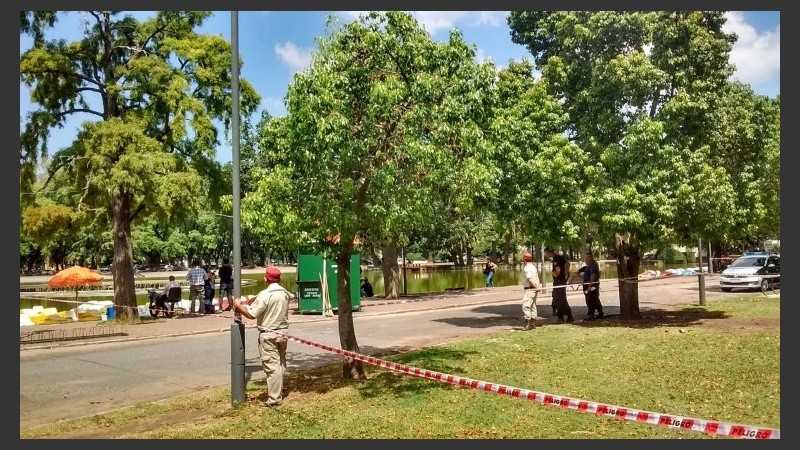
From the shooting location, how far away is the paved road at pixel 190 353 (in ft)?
32.0

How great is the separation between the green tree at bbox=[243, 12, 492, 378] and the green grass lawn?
2468 millimetres

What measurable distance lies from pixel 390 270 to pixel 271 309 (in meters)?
18.6

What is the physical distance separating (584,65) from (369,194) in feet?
32.7

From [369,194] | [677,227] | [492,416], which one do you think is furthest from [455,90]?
[677,227]

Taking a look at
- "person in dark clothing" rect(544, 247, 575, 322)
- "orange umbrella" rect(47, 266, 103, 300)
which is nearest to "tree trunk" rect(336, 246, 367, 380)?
"person in dark clothing" rect(544, 247, 575, 322)

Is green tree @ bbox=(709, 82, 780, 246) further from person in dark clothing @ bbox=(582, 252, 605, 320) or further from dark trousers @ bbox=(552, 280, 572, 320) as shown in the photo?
dark trousers @ bbox=(552, 280, 572, 320)

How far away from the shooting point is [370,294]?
94.6ft

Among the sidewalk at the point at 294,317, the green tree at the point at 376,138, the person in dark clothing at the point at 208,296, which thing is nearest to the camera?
the green tree at the point at 376,138

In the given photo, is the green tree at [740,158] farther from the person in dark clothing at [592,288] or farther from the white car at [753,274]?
the white car at [753,274]

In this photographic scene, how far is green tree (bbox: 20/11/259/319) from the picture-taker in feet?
59.0

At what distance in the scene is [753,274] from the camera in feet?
81.8

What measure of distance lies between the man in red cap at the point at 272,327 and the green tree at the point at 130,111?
34.4 feet

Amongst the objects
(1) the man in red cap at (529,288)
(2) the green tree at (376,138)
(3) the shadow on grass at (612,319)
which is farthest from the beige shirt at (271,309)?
(3) the shadow on grass at (612,319)

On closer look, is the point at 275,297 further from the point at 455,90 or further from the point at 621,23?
the point at 621,23
